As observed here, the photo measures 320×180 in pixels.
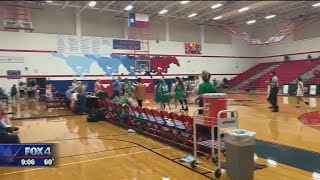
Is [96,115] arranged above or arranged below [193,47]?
below

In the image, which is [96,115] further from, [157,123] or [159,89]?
[157,123]

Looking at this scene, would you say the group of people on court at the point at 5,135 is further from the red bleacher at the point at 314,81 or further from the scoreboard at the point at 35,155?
the red bleacher at the point at 314,81

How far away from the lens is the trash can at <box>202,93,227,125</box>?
16.3 ft

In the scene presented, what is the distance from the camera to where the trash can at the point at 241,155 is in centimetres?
440

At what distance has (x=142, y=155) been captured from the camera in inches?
249

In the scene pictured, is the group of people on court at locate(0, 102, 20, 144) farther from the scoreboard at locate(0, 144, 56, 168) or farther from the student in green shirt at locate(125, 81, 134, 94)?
the student in green shirt at locate(125, 81, 134, 94)

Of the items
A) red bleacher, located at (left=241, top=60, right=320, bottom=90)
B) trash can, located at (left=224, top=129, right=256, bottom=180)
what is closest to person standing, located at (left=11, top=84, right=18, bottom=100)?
trash can, located at (left=224, top=129, right=256, bottom=180)

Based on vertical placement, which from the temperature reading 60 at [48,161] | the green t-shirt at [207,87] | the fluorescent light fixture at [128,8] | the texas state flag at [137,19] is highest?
the texas state flag at [137,19]

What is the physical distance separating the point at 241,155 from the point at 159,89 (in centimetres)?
763

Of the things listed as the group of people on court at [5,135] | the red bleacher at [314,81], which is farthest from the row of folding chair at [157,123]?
the red bleacher at [314,81]

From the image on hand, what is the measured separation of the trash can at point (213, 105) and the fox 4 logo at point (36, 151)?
3000mm

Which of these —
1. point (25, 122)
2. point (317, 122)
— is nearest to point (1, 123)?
point (25, 122)

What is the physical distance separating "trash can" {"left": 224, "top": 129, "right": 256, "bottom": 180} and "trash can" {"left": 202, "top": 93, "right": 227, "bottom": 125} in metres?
0.57

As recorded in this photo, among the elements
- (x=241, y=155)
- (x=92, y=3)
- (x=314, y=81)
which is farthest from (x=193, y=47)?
(x=314, y=81)
